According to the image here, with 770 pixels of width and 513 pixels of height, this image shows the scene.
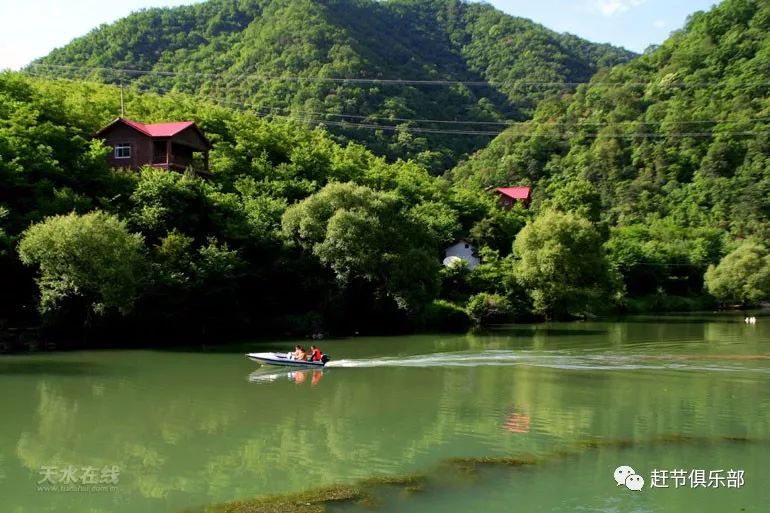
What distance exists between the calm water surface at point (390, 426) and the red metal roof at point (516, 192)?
6101 centimetres

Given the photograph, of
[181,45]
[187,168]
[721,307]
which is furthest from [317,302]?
[181,45]

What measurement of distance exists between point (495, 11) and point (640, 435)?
16836cm

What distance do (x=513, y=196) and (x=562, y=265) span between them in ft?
140

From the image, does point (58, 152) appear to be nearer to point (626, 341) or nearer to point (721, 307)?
point (626, 341)

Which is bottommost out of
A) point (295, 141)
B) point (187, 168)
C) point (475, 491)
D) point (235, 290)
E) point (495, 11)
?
point (475, 491)

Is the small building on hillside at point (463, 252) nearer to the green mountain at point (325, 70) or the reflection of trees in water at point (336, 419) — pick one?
the green mountain at point (325, 70)

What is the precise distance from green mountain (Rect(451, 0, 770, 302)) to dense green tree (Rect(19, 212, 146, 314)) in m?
54.1

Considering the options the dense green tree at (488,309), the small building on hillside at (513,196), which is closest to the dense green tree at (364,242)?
the dense green tree at (488,309)

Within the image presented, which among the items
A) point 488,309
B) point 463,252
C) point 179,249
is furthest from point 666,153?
point 179,249

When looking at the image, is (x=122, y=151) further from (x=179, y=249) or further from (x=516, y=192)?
(x=516, y=192)

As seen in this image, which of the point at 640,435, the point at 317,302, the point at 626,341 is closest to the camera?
the point at 640,435

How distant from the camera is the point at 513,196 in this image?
312 ft

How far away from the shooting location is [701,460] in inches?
628

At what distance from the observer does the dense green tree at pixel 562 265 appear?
53406 mm
